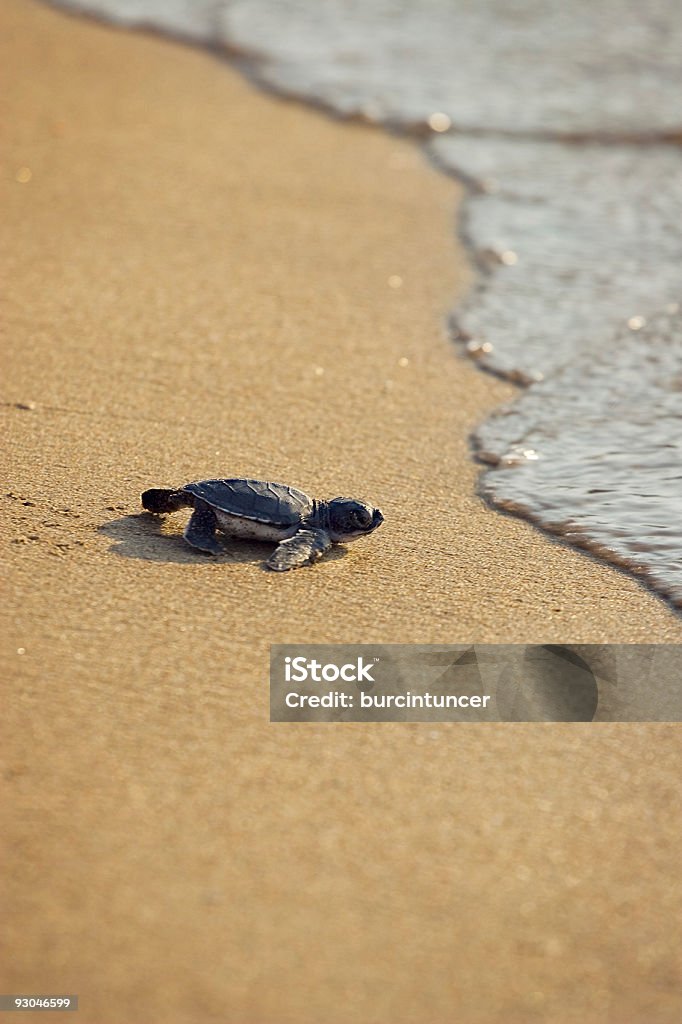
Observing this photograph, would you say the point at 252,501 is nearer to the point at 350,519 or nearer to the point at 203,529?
the point at 203,529

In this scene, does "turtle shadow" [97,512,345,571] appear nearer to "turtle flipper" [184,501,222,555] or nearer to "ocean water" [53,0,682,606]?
"turtle flipper" [184,501,222,555]

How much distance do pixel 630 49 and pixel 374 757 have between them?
9027 mm

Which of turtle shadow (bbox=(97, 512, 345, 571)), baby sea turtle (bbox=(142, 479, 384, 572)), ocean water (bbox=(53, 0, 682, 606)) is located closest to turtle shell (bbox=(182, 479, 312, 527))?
baby sea turtle (bbox=(142, 479, 384, 572))

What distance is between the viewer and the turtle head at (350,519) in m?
3.24

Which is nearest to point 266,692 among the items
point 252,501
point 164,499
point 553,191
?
point 252,501

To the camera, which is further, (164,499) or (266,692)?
(164,499)

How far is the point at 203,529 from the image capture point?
3.21 meters

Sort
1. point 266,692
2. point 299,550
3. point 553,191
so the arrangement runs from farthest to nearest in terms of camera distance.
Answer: point 553,191 < point 299,550 < point 266,692

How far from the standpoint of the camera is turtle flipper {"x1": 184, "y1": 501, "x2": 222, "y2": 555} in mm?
3195

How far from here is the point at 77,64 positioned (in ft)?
26.2

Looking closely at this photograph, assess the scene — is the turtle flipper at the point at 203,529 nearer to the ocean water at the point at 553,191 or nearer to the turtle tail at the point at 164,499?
the turtle tail at the point at 164,499

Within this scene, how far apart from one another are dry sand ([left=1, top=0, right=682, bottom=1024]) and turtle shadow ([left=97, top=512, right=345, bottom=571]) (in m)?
0.01

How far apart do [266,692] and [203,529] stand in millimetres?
664

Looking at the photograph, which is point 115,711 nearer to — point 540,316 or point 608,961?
point 608,961
